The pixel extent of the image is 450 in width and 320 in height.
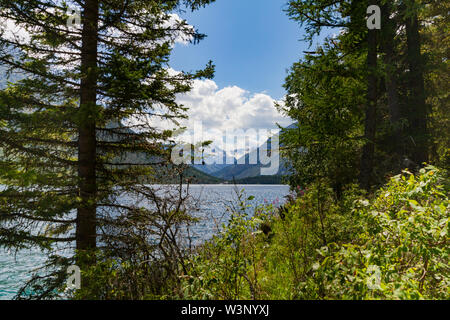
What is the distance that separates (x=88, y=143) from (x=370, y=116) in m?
8.18

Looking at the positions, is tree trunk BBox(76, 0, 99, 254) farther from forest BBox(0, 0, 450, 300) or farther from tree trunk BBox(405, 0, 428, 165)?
tree trunk BBox(405, 0, 428, 165)

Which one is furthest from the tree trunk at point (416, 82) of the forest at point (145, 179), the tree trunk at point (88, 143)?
the tree trunk at point (88, 143)

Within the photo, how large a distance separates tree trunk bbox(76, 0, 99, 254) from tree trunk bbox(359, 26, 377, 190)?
7644 mm

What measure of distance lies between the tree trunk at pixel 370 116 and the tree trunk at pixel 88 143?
7.64m

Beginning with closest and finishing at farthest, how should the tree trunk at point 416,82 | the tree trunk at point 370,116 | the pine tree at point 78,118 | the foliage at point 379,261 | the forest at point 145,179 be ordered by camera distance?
1. the foliage at point 379,261
2. the forest at point 145,179
3. the pine tree at point 78,118
4. the tree trunk at point 370,116
5. the tree trunk at point 416,82

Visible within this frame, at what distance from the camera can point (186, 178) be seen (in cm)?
403

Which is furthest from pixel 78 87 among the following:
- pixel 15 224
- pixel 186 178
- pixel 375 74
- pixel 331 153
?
pixel 375 74

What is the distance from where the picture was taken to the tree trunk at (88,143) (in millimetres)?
5079

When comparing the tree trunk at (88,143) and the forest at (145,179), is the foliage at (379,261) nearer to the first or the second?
the forest at (145,179)

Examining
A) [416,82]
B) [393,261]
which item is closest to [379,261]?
[393,261]

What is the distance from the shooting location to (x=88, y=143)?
5512mm

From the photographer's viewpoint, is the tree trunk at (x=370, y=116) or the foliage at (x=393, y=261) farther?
the tree trunk at (x=370, y=116)

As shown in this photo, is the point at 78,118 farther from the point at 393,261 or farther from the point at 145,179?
the point at 393,261

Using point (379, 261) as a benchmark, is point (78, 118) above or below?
above
